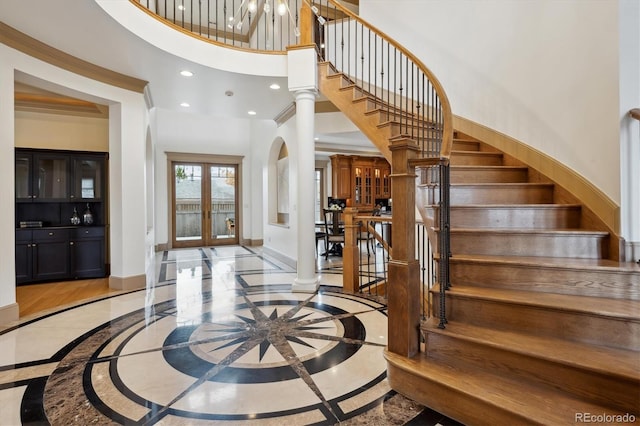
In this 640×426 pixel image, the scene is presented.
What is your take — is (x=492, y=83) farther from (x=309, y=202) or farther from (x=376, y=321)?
(x=376, y=321)

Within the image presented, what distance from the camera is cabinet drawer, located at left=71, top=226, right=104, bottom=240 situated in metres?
A: 4.83

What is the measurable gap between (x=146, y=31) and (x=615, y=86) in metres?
4.19

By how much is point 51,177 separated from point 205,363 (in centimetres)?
444

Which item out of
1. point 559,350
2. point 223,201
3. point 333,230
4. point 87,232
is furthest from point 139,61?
point 223,201

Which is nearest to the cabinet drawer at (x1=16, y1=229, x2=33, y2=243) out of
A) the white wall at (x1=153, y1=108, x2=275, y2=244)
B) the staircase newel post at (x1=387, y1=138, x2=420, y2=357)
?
the white wall at (x1=153, y1=108, x2=275, y2=244)

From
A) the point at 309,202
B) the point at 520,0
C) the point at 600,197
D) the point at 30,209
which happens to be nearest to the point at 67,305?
the point at 30,209

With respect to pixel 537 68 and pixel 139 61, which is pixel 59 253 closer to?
pixel 139 61

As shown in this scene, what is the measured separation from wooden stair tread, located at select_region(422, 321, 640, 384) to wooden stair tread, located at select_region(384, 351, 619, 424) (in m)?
0.16

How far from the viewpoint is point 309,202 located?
13.6ft

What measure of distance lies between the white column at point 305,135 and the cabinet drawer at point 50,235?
3608 millimetres

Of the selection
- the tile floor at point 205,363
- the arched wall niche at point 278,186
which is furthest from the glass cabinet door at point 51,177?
the arched wall niche at point 278,186

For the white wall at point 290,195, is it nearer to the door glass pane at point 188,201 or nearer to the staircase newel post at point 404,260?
the door glass pane at point 188,201

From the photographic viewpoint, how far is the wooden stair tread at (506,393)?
4.45 feet

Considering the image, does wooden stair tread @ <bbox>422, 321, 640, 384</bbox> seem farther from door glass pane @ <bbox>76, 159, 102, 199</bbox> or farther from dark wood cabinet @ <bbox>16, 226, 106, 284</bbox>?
door glass pane @ <bbox>76, 159, 102, 199</bbox>
